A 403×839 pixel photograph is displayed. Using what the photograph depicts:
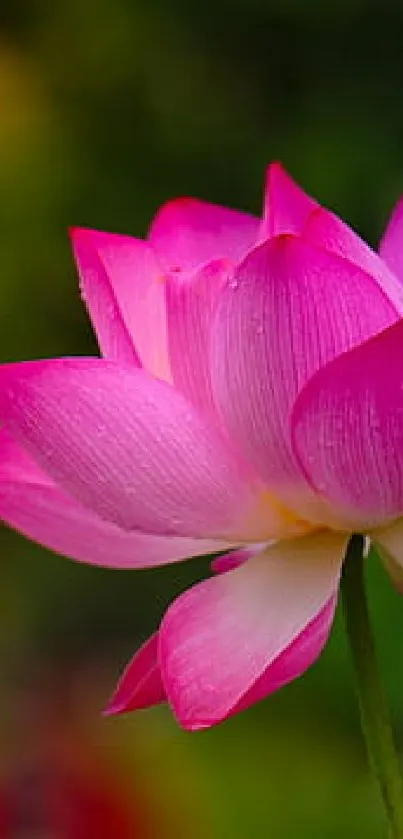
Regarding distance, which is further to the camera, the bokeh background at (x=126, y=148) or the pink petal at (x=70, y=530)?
the bokeh background at (x=126, y=148)

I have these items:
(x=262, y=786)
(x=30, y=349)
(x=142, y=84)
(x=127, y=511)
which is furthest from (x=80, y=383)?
(x=142, y=84)

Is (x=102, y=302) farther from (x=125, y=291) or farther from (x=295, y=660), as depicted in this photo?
(x=295, y=660)


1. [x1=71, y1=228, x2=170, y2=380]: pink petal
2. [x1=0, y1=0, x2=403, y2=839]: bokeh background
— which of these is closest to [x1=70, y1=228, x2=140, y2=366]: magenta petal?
[x1=71, y1=228, x2=170, y2=380]: pink petal

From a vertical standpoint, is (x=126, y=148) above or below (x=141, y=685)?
below

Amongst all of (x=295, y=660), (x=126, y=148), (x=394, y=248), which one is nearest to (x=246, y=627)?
Answer: (x=295, y=660)

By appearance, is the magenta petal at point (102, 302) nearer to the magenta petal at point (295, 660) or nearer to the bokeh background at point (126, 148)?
the magenta petal at point (295, 660)

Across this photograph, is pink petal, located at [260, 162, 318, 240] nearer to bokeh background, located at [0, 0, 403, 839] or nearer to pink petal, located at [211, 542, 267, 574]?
pink petal, located at [211, 542, 267, 574]

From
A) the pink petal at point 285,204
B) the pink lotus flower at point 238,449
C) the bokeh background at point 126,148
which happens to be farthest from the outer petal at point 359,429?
the bokeh background at point 126,148
